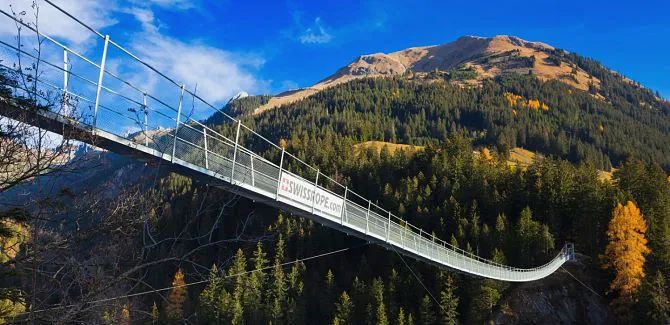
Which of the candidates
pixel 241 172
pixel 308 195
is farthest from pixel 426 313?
pixel 241 172

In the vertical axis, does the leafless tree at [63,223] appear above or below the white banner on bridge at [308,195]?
below

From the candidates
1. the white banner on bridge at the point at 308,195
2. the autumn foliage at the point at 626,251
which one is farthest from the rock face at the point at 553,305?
the white banner on bridge at the point at 308,195

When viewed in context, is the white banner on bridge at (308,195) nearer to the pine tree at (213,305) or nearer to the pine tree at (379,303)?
the pine tree at (379,303)

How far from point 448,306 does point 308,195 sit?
3034 cm

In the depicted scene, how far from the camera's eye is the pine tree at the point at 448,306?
39.2 meters

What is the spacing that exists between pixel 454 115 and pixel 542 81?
61963mm

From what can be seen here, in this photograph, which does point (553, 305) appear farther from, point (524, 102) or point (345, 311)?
point (524, 102)

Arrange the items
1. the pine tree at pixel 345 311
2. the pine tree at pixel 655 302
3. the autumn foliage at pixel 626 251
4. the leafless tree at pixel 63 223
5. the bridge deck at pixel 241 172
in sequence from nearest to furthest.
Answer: the leafless tree at pixel 63 223
the bridge deck at pixel 241 172
the pine tree at pixel 655 302
the autumn foliage at pixel 626 251
the pine tree at pixel 345 311

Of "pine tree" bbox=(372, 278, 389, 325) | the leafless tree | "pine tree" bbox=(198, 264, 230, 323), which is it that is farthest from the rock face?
the leafless tree

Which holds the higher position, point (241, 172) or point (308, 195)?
point (308, 195)

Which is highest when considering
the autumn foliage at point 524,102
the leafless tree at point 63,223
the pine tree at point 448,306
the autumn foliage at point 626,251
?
the autumn foliage at point 524,102

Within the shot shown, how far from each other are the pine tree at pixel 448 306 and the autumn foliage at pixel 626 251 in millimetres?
11736

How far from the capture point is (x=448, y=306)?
3956 cm

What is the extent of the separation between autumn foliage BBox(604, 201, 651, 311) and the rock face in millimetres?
1699
